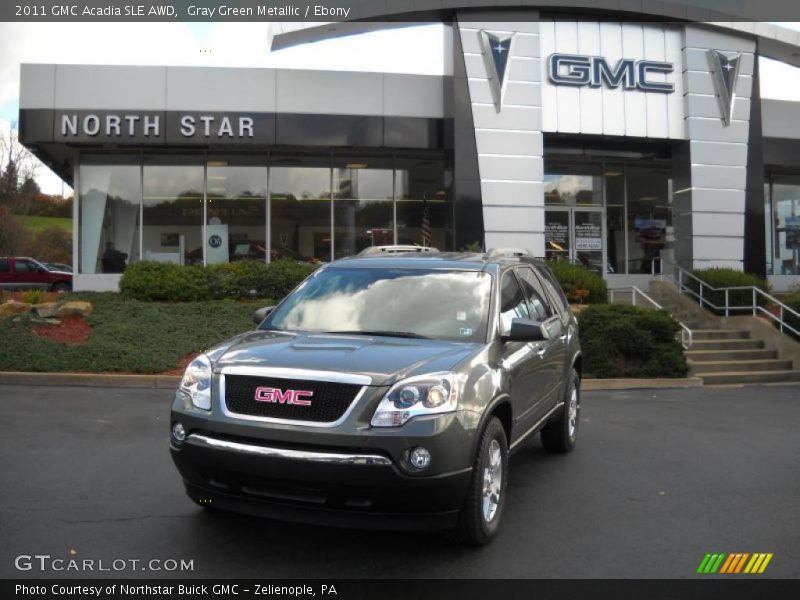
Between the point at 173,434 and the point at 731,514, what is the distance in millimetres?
3873

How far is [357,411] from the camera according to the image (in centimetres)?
404

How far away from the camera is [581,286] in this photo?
16188 millimetres

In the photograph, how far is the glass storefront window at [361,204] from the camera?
64.7ft

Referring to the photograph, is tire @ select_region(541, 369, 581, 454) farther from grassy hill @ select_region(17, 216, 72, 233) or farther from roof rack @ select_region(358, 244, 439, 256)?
grassy hill @ select_region(17, 216, 72, 233)

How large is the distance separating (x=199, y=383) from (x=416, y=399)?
1.33 m

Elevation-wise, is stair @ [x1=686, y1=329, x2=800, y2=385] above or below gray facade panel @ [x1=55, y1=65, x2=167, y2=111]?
below

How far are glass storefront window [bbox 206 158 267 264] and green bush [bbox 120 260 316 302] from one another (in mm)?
3144

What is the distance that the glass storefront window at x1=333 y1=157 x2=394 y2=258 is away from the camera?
1973 cm

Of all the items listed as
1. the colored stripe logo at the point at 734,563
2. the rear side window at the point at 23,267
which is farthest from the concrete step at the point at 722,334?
the rear side window at the point at 23,267

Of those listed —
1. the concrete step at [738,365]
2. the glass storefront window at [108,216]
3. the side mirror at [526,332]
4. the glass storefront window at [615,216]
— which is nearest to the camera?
the side mirror at [526,332]

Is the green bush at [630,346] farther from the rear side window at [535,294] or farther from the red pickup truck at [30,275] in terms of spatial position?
the red pickup truck at [30,275]

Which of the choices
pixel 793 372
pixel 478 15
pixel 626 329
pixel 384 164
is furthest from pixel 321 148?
pixel 793 372

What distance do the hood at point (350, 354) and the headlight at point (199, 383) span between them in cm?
7

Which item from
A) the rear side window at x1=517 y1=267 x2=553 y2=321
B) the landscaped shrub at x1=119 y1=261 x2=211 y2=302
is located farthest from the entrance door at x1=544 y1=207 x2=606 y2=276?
the rear side window at x1=517 y1=267 x2=553 y2=321
